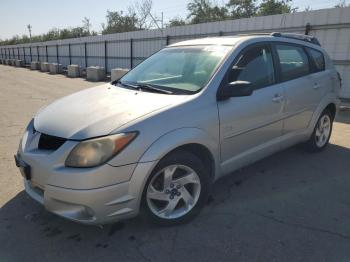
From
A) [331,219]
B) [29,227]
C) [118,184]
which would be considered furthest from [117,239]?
[331,219]

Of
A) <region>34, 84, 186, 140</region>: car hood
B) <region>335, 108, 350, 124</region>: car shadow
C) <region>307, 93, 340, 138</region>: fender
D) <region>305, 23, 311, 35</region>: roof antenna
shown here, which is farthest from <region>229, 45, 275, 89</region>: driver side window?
<region>305, 23, 311, 35</region>: roof antenna

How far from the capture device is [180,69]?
11.9 ft

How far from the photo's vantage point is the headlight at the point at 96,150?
246cm

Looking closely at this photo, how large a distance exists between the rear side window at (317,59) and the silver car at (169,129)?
0.30 meters

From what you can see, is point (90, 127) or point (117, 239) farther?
point (117, 239)

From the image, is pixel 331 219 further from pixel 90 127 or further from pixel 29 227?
pixel 29 227

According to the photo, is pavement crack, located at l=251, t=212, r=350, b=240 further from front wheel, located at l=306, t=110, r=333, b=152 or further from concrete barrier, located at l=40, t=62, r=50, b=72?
concrete barrier, located at l=40, t=62, r=50, b=72

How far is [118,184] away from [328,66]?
3.99 metres

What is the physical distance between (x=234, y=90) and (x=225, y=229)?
1313 millimetres

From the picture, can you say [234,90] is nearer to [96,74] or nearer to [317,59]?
[317,59]

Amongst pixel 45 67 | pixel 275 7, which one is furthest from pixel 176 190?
pixel 275 7

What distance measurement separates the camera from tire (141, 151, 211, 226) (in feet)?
9.11

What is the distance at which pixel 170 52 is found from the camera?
13.6 feet

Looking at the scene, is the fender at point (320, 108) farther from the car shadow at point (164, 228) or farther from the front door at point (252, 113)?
the front door at point (252, 113)
